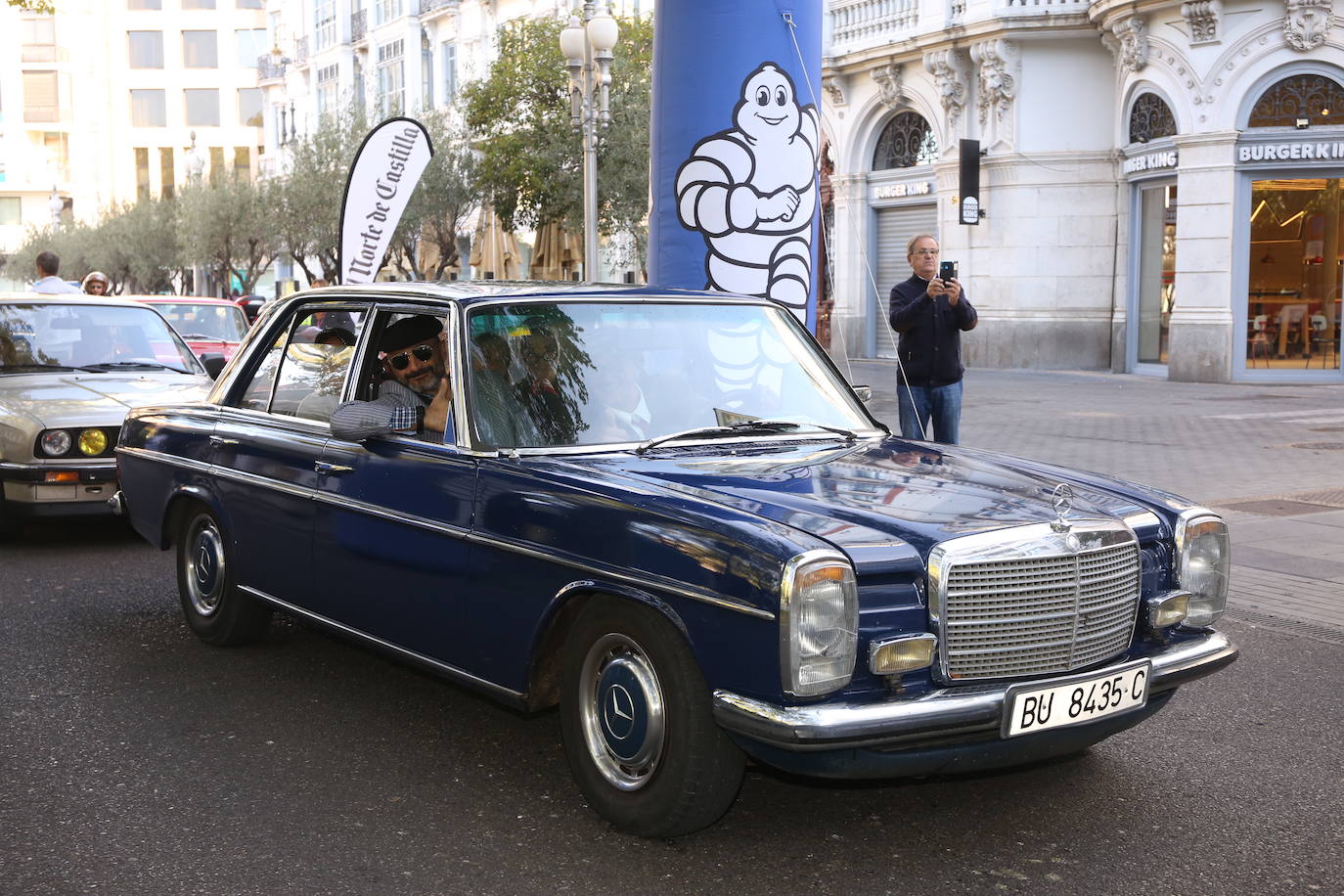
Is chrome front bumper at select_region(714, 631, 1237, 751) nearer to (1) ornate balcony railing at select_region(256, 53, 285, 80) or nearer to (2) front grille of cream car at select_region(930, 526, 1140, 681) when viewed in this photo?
(2) front grille of cream car at select_region(930, 526, 1140, 681)

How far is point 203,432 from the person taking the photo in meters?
6.36

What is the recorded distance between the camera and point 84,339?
10.4 meters

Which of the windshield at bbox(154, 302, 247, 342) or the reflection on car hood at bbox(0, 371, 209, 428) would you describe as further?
the windshield at bbox(154, 302, 247, 342)

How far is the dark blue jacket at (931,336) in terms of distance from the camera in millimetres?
9469

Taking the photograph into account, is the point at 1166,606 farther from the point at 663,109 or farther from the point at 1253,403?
the point at 1253,403

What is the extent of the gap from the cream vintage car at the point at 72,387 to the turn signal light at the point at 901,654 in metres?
6.43

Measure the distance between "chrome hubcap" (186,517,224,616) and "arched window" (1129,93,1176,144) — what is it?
66.2 feet

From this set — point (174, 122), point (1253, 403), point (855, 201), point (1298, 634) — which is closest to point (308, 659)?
point (1298, 634)

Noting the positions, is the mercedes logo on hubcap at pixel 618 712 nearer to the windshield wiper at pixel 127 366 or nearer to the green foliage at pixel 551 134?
the windshield wiper at pixel 127 366

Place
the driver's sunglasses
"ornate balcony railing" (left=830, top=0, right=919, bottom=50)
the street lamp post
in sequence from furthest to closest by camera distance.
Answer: "ornate balcony railing" (left=830, top=0, right=919, bottom=50), the street lamp post, the driver's sunglasses

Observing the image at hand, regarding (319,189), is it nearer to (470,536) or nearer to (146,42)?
(470,536)

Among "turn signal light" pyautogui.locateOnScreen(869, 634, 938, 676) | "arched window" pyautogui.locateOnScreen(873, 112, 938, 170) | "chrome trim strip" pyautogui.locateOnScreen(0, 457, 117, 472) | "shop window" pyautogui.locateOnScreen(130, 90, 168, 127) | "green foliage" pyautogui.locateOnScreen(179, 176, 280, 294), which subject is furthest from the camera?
"shop window" pyautogui.locateOnScreen(130, 90, 168, 127)

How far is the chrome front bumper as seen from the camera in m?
3.64

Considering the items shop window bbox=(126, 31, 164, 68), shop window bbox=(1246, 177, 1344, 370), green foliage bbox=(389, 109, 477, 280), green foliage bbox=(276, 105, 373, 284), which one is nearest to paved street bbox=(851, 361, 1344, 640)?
shop window bbox=(1246, 177, 1344, 370)
